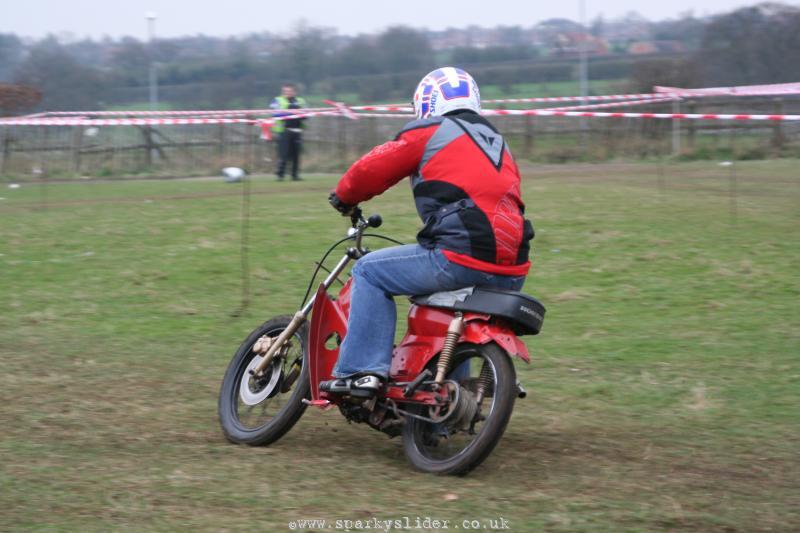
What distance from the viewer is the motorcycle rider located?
526 cm

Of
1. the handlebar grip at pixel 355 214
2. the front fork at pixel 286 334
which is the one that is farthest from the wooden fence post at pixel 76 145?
the handlebar grip at pixel 355 214

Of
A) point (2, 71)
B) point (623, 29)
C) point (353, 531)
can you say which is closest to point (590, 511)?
point (353, 531)

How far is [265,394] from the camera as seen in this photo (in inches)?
237

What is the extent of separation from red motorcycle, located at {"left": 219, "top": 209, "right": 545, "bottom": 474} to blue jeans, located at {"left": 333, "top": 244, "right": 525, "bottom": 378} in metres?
0.10

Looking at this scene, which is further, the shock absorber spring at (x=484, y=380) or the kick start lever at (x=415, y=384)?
the kick start lever at (x=415, y=384)

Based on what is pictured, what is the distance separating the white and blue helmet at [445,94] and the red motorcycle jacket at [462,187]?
12 cm

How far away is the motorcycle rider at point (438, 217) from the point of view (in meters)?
5.26

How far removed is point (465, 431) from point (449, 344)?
1.39 feet

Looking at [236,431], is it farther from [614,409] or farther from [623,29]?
[623,29]

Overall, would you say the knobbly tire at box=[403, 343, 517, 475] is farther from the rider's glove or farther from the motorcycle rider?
the rider's glove

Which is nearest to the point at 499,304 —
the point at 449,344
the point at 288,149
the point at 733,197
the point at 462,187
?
the point at 449,344

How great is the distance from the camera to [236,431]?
19.3 ft

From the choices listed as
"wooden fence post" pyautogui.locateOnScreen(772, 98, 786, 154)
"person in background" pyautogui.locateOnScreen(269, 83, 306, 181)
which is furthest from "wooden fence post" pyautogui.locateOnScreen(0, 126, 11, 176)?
"wooden fence post" pyautogui.locateOnScreen(772, 98, 786, 154)

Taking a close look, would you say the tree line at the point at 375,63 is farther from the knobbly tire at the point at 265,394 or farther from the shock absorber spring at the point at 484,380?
the shock absorber spring at the point at 484,380
